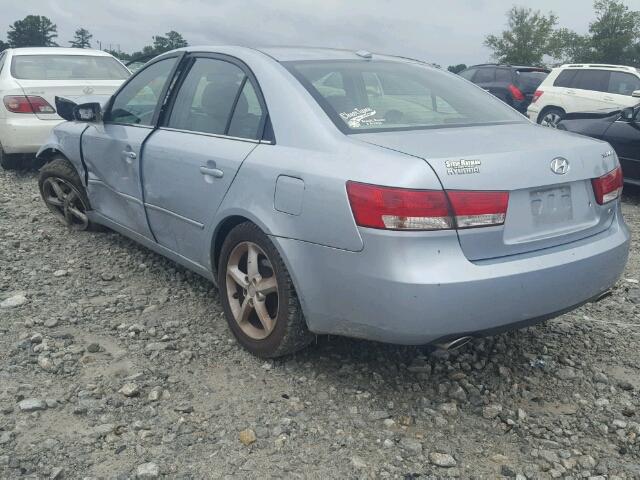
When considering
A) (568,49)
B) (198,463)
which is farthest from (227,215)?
(568,49)

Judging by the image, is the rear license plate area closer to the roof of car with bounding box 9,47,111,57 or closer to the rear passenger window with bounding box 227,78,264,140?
the rear passenger window with bounding box 227,78,264,140

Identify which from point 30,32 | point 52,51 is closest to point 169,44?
point 52,51

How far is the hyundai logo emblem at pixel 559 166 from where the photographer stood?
2707 mm

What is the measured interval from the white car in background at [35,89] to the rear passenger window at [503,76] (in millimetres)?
9686

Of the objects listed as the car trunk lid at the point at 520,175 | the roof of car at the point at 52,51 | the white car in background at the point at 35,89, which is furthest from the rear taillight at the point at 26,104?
the car trunk lid at the point at 520,175

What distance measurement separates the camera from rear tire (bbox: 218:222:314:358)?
9.68ft

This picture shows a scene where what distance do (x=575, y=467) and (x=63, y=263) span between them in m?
3.66

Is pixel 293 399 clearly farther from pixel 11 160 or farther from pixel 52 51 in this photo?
pixel 52 51

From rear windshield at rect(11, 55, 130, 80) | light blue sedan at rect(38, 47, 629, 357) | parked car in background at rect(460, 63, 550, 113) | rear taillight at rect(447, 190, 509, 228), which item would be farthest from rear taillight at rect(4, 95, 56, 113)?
parked car in background at rect(460, 63, 550, 113)

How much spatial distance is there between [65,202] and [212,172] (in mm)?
2576

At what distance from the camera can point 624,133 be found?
724 centimetres

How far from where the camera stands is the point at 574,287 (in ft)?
9.12

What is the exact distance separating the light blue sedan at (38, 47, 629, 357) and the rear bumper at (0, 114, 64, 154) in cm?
397

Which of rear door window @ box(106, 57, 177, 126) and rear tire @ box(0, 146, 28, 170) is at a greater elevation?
rear door window @ box(106, 57, 177, 126)
